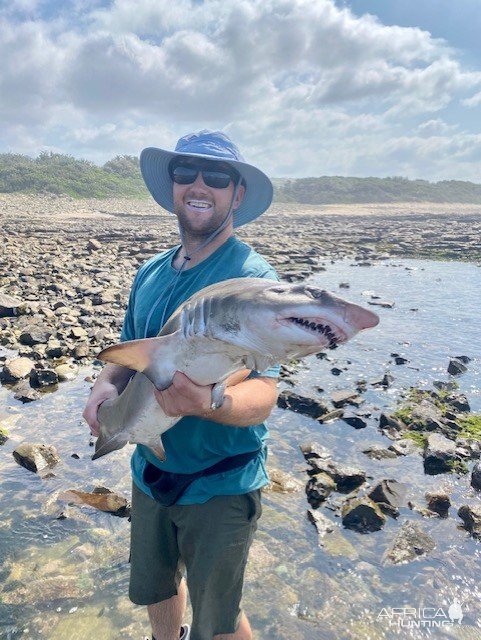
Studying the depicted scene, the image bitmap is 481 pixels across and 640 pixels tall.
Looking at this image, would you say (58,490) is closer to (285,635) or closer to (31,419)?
(31,419)

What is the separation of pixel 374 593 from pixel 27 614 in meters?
3.44

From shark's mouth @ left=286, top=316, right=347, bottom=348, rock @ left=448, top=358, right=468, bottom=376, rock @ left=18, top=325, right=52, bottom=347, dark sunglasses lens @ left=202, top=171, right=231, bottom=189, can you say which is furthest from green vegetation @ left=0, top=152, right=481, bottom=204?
shark's mouth @ left=286, top=316, right=347, bottom=348

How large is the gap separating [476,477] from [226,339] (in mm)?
5638

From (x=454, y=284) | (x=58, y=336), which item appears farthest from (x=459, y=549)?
(x=454, y=284)

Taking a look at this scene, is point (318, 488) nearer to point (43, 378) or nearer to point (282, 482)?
point (282, 482)

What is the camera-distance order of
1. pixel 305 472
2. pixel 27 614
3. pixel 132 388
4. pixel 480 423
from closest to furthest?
pixel 132 388 → pixel 27 614 → pixel 305 472 → pixel 480 423

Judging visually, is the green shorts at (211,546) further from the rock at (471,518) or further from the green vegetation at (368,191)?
the green vegetation at (368,191)

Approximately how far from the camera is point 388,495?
21.4ft

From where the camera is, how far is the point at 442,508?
6387mm

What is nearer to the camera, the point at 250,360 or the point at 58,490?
the point at 250,360

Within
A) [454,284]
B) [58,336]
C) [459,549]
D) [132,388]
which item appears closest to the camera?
[132,388]

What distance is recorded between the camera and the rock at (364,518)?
6102 mm

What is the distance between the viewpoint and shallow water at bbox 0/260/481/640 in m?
4.79

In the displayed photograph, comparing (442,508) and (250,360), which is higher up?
(250,360)
